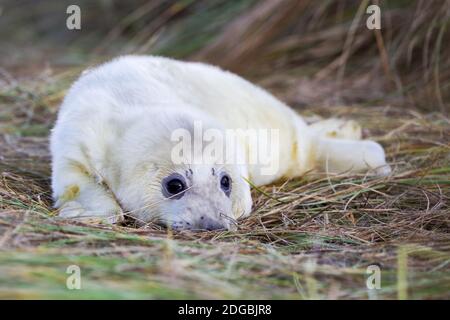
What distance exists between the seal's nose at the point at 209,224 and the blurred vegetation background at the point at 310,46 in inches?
101

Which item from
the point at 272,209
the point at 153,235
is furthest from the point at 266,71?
the point at 153,235

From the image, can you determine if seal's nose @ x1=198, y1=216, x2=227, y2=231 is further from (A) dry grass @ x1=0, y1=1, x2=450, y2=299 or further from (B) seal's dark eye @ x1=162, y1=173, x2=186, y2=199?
(B) seal's dark eye @ x1=162, y1=173, x2=186, y2=199

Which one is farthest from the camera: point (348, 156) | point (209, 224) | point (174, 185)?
point (348, 156)

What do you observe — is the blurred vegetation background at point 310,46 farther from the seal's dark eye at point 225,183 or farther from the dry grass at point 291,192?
the seal's dark eye at point 225,183

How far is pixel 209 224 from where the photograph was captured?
2959 mm

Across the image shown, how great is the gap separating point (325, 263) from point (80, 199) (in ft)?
3.63

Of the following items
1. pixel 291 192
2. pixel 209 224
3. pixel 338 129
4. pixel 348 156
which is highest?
pixel 338 129

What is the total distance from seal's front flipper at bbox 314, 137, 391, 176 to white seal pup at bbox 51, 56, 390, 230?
0.54ft

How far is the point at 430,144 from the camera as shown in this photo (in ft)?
14.0

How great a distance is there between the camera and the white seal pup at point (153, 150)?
307 cm

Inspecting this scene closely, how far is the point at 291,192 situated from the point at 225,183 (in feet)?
1.89

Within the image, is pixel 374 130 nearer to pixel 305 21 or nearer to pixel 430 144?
pixel 430 144

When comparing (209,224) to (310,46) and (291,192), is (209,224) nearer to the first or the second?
(291,192)

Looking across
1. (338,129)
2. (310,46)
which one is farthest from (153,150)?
(310,46)
